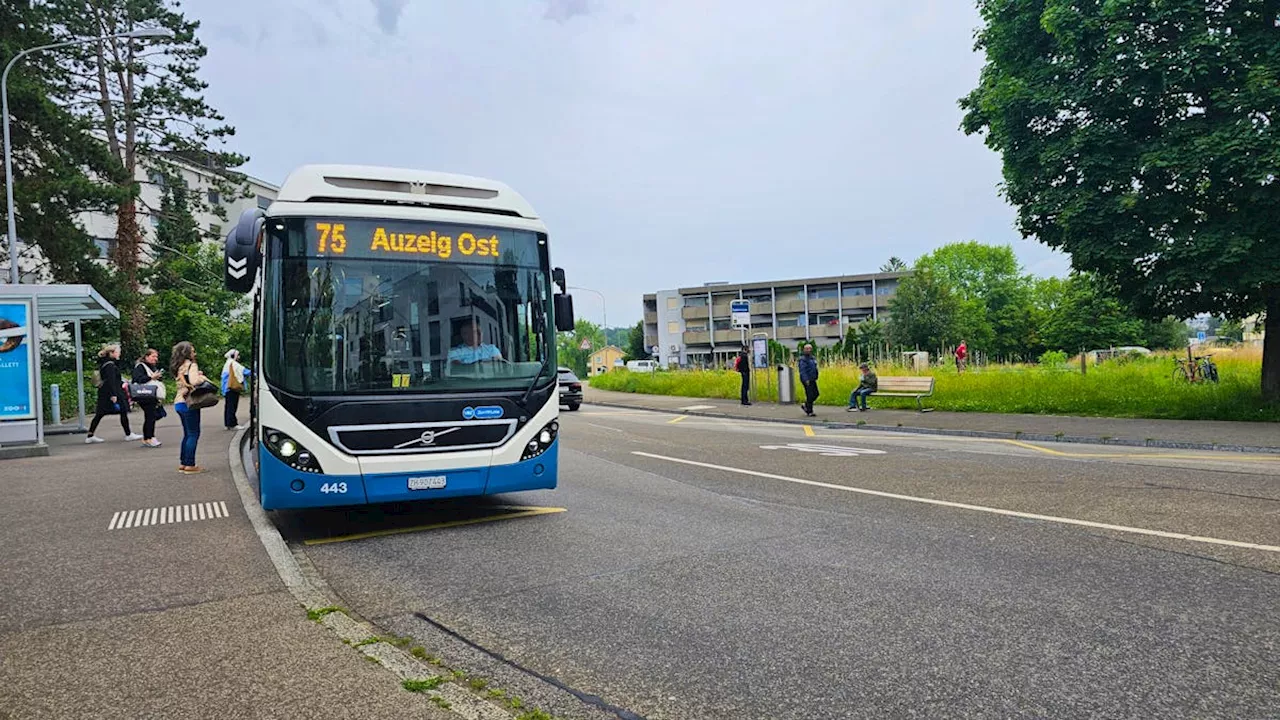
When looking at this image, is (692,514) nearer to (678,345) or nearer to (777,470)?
(777,470)

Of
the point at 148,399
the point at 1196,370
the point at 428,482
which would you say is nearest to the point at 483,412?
the point at 428,482

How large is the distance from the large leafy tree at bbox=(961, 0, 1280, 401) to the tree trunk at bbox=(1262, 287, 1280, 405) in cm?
2

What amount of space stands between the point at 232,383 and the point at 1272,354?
21.1 m

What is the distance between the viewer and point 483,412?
23.7 ft

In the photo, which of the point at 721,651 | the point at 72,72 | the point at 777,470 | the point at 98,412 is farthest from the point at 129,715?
the point at 72,72

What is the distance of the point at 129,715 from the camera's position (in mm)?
3389

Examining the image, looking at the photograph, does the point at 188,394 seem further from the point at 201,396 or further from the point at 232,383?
the point at 232,383

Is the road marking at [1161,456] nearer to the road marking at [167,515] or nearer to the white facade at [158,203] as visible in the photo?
the road marking at [167,515]

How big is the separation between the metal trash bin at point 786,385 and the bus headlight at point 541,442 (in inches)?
759

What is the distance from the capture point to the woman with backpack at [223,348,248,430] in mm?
17578

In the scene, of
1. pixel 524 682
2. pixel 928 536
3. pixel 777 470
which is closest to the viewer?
pixel 524 682

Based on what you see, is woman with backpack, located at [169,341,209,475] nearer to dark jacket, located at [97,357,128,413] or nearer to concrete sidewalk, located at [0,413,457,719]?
concrete sidewalk, located at [0,413,457,719]

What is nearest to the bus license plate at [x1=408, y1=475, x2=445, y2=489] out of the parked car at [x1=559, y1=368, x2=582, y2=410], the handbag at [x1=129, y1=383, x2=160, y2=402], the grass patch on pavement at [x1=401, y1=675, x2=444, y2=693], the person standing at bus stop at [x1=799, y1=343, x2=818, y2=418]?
the grass patch on pavement at [x1=401, y1=675, x2=444, y2=693]

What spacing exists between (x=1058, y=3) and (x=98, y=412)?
20014 millimetres
